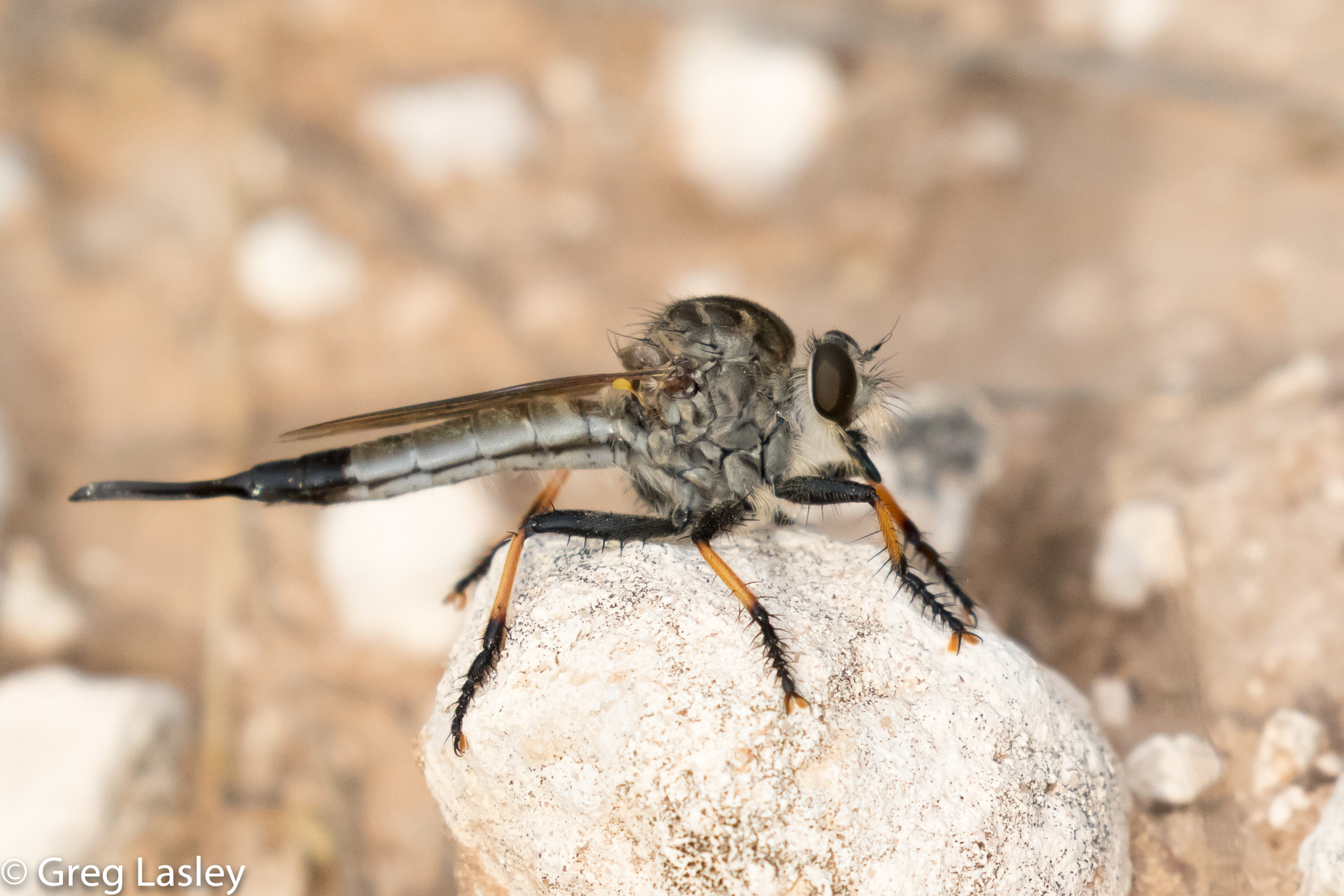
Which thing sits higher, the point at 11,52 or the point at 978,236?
the point at 11,52

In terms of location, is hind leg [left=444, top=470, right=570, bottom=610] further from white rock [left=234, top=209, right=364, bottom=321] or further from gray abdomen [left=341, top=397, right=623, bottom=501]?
white rock [left=234, top=209, right=364, bottom=321]

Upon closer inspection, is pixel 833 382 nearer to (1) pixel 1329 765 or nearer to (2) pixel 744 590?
(2) pixel 744 590

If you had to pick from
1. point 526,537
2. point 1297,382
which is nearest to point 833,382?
point 526,537

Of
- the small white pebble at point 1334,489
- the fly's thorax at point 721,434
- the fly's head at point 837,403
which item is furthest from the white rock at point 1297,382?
the fly's thorax at point 721,434

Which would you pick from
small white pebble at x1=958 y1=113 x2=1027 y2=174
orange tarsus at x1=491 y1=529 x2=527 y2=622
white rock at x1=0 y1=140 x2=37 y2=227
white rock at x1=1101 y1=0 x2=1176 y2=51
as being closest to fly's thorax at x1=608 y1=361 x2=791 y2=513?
orange tarsus at x1=491 y1=529 x2=527 y2=622

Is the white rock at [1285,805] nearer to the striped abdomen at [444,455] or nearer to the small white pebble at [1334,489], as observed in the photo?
the small white pebble at [1334,489]

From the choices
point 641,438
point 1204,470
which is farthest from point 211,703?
point 1204,470

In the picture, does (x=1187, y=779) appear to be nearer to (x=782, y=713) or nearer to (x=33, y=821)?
(x=782, y=713)
